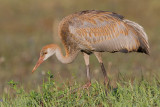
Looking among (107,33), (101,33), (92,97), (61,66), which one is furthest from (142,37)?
(61,66)

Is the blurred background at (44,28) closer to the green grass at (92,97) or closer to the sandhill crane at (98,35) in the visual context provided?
the sandhill crane at (98,35)

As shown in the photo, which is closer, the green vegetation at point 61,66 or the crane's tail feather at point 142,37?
the green vegetation at point 61,66

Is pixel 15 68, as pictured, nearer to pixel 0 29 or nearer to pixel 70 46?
pixel 70 46

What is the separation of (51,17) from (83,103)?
19525 mm

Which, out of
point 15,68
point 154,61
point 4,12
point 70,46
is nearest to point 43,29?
point 4,12

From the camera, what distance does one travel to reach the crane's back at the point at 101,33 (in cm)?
659

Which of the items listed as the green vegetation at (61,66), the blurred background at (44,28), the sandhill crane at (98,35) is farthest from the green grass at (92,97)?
the blurred background at (44,28)

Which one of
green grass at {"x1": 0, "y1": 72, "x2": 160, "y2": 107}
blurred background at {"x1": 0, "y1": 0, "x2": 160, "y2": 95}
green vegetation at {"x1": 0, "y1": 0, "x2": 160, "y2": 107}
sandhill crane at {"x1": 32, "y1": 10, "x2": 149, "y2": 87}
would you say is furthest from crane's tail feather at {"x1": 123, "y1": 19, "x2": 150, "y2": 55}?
blurred background at {"x1": 0, "y1": 0, "x2": 160, "y2": 95}

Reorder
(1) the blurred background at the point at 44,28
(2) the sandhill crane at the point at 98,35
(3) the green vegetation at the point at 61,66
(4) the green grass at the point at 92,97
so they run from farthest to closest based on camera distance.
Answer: (1) the blurred background at the point at 44,28
(2) the sandhill crane at the point at 98,35
(3) the green vegetation at the point at 61,66
(4) the green grass at the point at 92,97

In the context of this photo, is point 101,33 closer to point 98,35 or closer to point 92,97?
point 98,35

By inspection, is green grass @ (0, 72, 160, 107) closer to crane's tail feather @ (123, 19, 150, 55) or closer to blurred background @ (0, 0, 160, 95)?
crane's tail feather @ (123, 19, 150, 55)

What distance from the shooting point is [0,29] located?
22266mm

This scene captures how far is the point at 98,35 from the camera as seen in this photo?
22.0 feet

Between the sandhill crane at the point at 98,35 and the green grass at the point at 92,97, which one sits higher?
the sandhill crane at the point at 98,35
